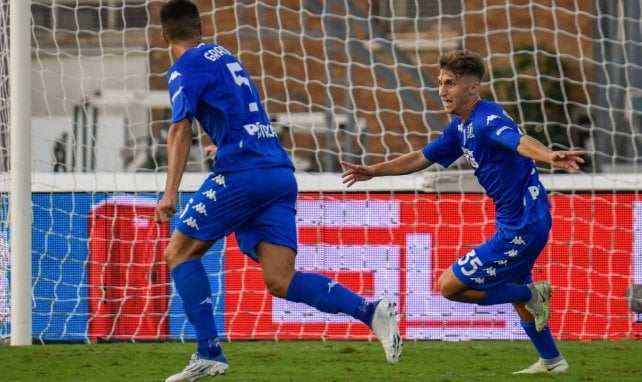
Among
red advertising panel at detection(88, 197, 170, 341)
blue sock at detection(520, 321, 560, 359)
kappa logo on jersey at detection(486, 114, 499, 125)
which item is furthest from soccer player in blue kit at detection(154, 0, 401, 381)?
red advertising panel at detection(88, 197, 170, 341)

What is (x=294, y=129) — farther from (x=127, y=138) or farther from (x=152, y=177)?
(x=152, y=177)

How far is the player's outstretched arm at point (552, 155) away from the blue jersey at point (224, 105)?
1.07 m

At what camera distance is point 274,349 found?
307 inches

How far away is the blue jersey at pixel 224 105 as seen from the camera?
5.25m

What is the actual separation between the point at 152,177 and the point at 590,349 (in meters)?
3.27

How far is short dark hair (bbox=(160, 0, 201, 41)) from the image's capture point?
212 inches

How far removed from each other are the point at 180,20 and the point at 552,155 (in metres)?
1.72

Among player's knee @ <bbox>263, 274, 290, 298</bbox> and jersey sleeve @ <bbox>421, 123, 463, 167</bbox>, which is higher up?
jersey sleeve @ <bbox>421, 123, 463, 167</bbox>

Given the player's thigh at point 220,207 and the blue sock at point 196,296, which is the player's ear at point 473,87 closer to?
the player's thigh at point 220,207

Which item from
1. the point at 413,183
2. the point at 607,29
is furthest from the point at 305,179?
the point at 607,29

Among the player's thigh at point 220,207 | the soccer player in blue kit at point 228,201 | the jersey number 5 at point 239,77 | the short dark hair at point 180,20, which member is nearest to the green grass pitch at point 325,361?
the soccer player in blue kit at point 228,201

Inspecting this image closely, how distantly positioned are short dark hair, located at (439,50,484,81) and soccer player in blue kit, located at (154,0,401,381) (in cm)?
114

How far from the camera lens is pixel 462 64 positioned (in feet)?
19.9

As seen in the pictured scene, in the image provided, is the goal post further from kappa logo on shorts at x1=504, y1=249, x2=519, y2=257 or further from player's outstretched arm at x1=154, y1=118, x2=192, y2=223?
kappa logo on shorts at x1=504, y1=249, x2=519, y2=257
